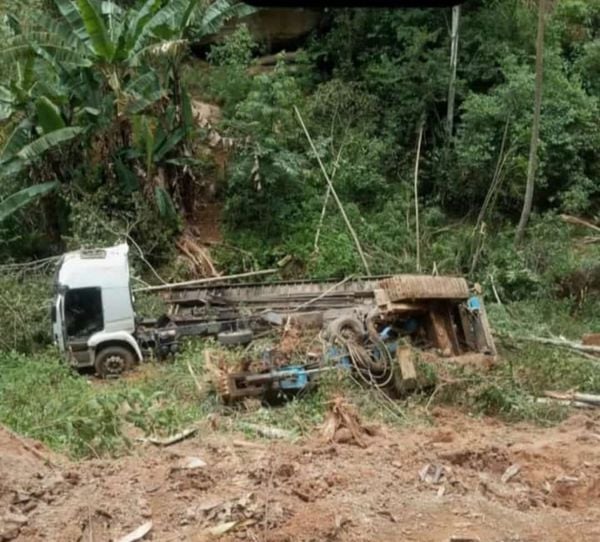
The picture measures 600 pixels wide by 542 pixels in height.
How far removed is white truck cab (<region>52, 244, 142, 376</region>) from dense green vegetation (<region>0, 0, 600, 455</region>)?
1.73 ft

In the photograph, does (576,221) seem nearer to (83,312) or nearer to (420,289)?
(420,289)

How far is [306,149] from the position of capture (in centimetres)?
2056

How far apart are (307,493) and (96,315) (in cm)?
791

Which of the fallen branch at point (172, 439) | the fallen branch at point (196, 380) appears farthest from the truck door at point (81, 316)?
the fallen branch at point (172, 439)

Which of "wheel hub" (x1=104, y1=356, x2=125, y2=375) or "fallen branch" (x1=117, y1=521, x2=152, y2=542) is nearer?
"fallen branch" (x1=117, y1=521, x2=152, y2=542)

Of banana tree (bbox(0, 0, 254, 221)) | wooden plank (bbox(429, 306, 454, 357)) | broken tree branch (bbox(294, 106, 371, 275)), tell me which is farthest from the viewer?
broken tree branch (bbox(294, 106, 371, 275))

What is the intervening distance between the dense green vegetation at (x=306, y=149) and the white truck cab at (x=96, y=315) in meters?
0.53

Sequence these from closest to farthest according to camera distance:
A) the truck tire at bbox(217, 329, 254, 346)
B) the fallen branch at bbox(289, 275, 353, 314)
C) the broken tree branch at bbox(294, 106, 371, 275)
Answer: the truck tire at bbox(217, 329, 254, 346) → the fallen branch at bbox(289, 275, 353, 314) → the broken tree branch at bbox(294, 106, 371, 275)

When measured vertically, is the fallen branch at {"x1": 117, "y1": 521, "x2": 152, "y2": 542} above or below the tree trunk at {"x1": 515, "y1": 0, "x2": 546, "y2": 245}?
below

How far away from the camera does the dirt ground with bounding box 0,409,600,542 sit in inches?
238

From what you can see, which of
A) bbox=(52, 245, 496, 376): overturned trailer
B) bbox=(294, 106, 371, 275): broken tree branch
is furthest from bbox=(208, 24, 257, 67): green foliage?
bbox=(52, 245, 496, 376): overturned trailer

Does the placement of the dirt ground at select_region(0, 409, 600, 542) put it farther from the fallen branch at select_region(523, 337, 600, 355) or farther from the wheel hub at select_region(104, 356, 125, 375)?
the wheel hub at select_region(104, 356, 125, 375)

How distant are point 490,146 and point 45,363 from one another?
10.7 meters

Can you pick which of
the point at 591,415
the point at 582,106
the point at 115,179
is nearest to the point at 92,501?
the point at 591,415
